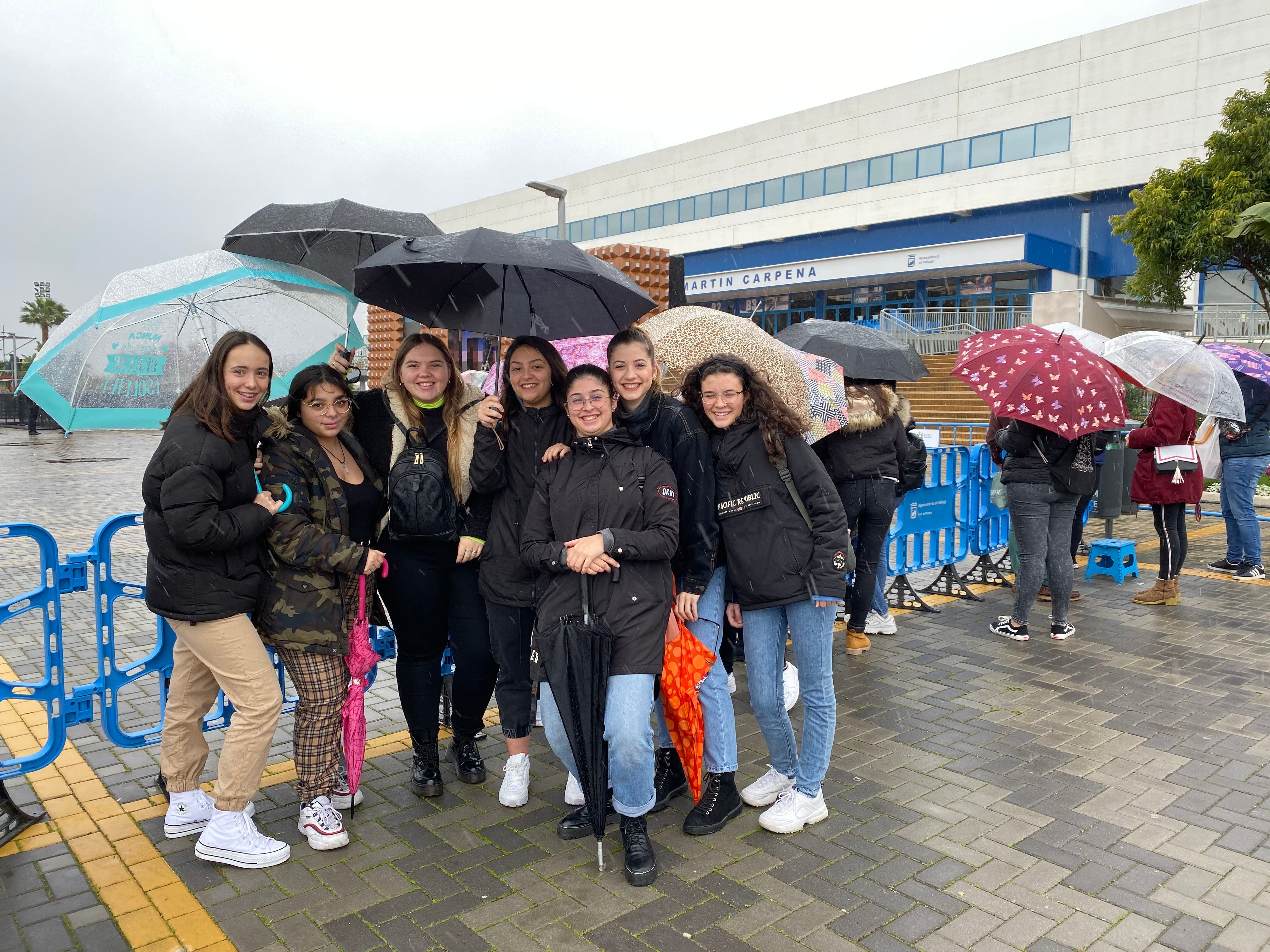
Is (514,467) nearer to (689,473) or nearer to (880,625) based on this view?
(689,473)

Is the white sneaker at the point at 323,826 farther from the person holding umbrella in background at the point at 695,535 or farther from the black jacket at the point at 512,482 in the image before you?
the person holding umbrella in background at the point at 695,535

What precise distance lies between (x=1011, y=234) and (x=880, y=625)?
1321 inches

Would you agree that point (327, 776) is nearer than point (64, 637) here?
Yes

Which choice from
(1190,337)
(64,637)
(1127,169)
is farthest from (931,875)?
(1127,169)

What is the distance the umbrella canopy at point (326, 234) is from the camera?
13.1ft

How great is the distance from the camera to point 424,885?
3.19 metres

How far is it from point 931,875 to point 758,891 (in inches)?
26.8

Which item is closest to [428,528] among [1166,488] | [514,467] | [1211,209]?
[514,467]

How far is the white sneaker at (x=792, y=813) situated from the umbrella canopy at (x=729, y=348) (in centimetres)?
162

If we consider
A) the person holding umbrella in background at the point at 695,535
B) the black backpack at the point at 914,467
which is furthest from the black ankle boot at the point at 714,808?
the black backpack at the point at 914,467

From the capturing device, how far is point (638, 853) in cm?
325

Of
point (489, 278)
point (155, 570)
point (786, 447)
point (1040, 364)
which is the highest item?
point (489, 278)

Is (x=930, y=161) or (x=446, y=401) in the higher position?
(x=930, y=161)

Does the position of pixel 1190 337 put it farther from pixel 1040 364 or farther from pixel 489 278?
pixel 489 278
